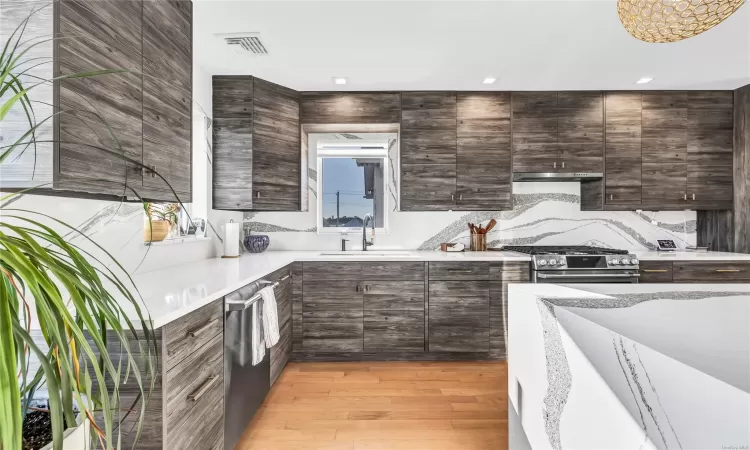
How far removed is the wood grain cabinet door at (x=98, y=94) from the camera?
3.96 ft

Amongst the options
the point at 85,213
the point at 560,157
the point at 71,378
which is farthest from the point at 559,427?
the point at 560,157

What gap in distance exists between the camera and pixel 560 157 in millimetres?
3484

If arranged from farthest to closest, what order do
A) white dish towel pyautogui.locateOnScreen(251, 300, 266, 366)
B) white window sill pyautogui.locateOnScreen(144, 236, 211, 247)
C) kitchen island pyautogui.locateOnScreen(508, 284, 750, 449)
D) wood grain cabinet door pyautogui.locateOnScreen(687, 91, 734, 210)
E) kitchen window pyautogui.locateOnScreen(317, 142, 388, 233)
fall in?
kitchen window pyautogui.locateOnScreen(317, 142, 388, 233)
wood grain cabinet door pyautogui.locateOnScreen(687, 91, 734, 210)
white window sill pyautogui.locateOnScreen(144, 236, 211, 247)
white dish towel pyautogui.locateOnScreen(251, 300, 266, 366)
kitchen island pyautogui.locateOnScreen(508, 284, 750, 449)

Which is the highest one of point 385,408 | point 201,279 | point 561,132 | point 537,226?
point 561,132

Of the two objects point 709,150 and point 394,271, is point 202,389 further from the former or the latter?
point 709,150

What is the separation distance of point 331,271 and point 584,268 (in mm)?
2170

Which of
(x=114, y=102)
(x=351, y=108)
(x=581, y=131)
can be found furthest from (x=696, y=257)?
(x=114, y=102)

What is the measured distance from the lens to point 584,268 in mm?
3107

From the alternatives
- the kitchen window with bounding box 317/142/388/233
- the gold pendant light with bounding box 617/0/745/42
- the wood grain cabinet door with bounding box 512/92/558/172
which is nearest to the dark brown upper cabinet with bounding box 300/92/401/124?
the kitchen window with bounding box 317/142/388/233

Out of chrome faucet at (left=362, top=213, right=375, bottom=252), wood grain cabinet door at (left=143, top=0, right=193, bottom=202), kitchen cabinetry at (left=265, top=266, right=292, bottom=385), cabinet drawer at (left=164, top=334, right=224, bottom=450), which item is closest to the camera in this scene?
cabinet drawer at (left=164, top=334, right=224, bottom=450)

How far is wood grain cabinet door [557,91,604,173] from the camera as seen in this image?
11.4 feet

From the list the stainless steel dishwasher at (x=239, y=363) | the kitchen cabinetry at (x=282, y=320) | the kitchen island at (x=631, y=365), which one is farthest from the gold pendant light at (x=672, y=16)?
the kitchen cabinetry at (x=282, y=320)

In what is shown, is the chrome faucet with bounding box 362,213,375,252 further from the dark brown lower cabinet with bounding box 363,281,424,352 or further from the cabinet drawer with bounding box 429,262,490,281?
the cabinet drawer with bounding box 429,262,490,281

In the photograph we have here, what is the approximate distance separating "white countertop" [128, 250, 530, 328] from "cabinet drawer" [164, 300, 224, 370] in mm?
49
